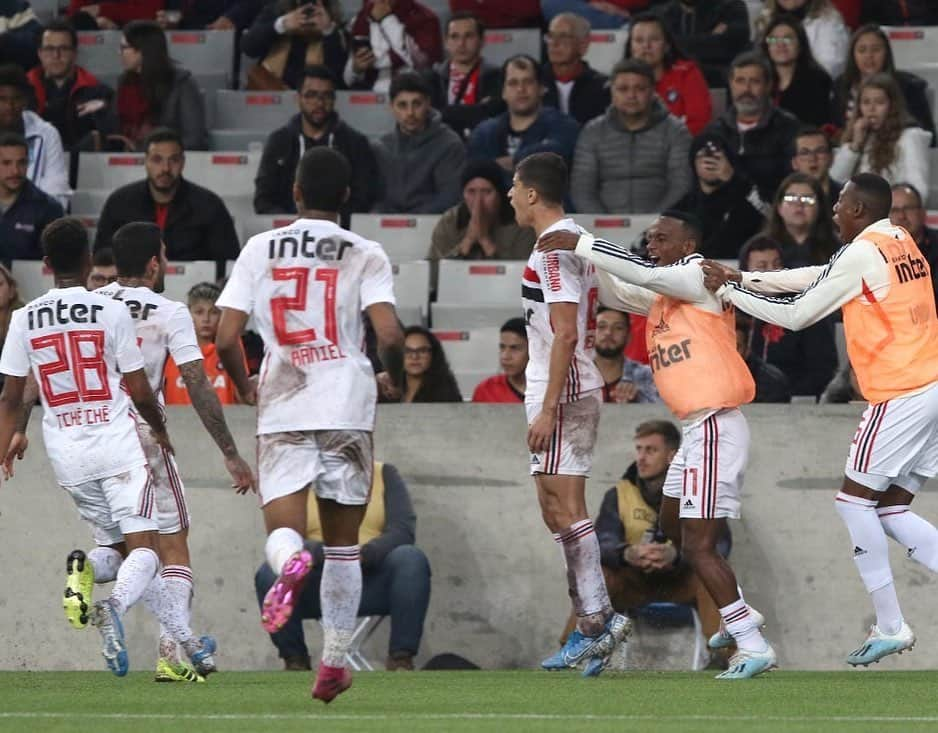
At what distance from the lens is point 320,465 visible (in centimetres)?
845

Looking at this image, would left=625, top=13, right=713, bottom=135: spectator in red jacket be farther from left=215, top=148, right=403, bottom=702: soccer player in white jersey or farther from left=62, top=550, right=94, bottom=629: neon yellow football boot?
left=62, top=550, right=94, bottom=629: neon yellow football boot

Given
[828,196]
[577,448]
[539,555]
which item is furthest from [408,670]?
[828,196]

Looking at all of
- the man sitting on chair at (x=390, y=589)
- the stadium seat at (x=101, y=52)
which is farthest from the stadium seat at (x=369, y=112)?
the man sitting on chair at (x=390, y=589)

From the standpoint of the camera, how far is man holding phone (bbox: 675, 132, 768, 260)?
14086 millimetres

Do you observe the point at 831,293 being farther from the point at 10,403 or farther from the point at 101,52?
the point at 101,52

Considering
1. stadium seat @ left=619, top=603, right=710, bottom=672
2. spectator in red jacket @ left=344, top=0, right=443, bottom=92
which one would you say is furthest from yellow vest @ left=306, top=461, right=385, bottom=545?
spectator in red jacket @ left=344, top=0, right=443, bottom=92

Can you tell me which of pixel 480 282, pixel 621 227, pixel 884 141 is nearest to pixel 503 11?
pixel 621 227

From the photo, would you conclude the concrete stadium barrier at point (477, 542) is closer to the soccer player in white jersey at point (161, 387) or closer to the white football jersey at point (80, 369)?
the soccer player in white jersey at point (161, 387)

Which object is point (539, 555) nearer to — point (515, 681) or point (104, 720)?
point (515, 681)

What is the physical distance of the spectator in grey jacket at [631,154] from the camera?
1469 centimetres

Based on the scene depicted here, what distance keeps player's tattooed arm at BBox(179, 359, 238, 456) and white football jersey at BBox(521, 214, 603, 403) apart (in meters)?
1.54

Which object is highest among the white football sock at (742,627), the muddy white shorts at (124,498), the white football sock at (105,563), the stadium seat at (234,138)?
the stadium seat at (234,138)

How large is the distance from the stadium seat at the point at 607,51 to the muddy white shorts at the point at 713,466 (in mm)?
7545

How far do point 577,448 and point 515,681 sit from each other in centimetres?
118
